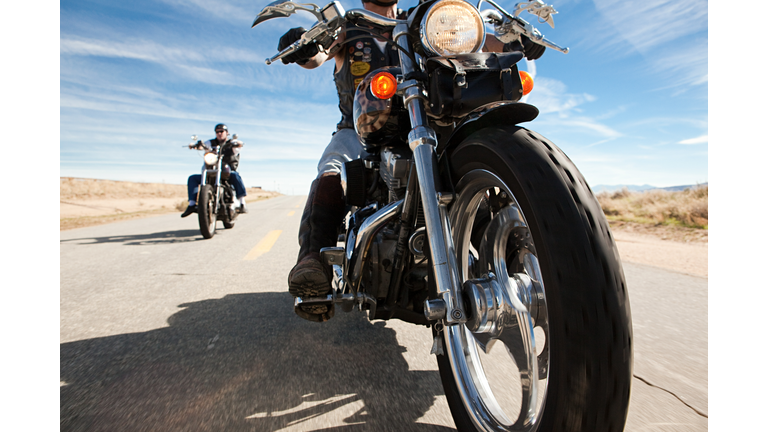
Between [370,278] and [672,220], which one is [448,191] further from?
[672,220]

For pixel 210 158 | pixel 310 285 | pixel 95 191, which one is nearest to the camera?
pixel 310 285

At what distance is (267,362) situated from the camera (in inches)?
74.4

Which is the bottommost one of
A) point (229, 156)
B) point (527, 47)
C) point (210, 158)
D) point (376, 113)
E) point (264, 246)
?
point (264, 246)

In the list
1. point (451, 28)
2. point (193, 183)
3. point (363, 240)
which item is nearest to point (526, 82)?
point (451, 28)

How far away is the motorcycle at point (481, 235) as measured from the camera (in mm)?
799

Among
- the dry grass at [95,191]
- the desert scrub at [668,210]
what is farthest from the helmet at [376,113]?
the dry grass at [95,191]

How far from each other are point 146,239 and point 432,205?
6.49 m

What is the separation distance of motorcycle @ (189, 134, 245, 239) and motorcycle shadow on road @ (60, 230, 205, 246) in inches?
13.3

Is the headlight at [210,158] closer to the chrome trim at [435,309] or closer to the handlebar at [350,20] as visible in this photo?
the handlebar at [350,20]

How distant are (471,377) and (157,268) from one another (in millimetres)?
3785

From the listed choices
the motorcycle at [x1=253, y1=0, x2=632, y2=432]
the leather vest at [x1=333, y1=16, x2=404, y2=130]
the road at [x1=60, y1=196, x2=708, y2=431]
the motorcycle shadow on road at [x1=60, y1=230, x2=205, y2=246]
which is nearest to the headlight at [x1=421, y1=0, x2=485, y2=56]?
the motorcycle at [x1=253, y1=0, x2=632, y2=432]

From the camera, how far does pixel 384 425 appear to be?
1.37 m

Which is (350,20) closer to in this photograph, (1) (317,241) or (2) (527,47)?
(2) (527,47)
